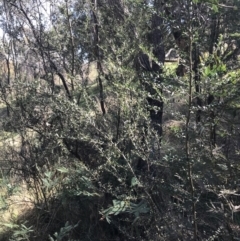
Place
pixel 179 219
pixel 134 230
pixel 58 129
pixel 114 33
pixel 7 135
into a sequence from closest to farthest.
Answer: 1. pixel 179 219
2. pixel 134 230
3. pixel 58 129
4. pixel 114 33
5. pixel 7 135

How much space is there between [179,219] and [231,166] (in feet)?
1.86

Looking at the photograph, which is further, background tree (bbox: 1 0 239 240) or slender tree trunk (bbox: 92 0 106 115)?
slender tree trunk (bbox: 92 0 106 115)

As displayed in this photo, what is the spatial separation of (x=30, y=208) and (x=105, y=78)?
5.87 ft

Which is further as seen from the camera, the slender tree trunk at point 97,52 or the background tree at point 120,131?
the slender tree trunk at point 97,52

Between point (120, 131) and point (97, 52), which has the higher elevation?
point (97, 52)

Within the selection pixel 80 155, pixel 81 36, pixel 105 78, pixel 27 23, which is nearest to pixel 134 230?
pixel 80 155

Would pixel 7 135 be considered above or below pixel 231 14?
below

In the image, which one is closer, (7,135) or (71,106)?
(71,106)

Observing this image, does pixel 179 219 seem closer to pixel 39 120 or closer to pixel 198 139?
pixel 198 139

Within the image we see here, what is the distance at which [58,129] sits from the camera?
4.12 meters

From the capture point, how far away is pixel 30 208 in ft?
15.4

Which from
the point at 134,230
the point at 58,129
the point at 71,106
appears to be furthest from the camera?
the point at 58,129

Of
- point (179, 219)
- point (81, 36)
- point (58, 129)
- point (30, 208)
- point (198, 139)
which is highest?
point (81, 36)

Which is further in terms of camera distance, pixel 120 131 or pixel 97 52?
pixel 97 52
